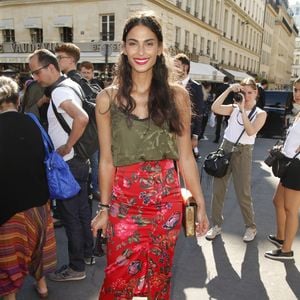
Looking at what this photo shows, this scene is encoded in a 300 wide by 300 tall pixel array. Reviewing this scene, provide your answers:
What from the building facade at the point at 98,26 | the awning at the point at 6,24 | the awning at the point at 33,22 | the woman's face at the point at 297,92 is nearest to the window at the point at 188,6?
the building facade at the point at 98,26

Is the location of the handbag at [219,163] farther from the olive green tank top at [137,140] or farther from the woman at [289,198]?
the olive green tank top at [137,140]

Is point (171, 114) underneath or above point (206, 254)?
above

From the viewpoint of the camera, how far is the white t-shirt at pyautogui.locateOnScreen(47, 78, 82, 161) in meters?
2.93

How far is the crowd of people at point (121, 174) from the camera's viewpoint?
1.95 meters

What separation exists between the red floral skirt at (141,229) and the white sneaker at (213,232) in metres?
2.19

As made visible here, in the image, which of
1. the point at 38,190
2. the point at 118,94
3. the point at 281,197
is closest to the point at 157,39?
the point at 118,94

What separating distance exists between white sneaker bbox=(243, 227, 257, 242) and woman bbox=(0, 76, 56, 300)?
2421 mm

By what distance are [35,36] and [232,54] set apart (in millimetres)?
22831

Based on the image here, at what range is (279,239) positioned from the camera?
393cm

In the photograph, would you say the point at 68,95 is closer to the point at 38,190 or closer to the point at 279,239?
the point at 38,190

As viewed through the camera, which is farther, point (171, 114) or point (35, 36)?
point (35, 36)

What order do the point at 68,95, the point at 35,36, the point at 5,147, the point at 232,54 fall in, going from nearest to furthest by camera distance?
1. the point at 5,147
2. the point at 68,95
3. the point at 35,36
4. the point at 232,54

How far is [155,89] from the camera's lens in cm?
206

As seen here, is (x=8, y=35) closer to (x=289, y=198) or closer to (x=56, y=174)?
(x=56, y=174)
